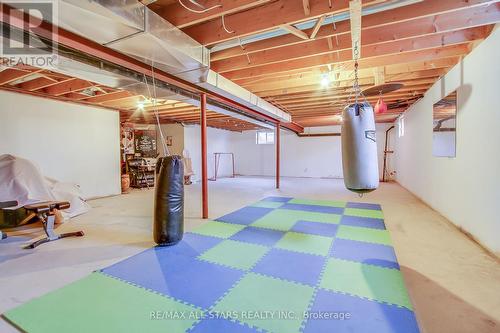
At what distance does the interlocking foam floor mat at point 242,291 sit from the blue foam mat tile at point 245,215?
819 mm

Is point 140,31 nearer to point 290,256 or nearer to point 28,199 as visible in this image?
point 290,256

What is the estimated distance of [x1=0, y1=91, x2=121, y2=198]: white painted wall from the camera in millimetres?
5000

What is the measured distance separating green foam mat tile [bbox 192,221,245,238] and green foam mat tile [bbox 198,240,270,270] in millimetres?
368

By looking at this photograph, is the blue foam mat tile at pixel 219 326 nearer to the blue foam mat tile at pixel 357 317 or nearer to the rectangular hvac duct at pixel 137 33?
the blue foam mat tile at pixel 357 317

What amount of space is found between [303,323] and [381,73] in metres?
4.31

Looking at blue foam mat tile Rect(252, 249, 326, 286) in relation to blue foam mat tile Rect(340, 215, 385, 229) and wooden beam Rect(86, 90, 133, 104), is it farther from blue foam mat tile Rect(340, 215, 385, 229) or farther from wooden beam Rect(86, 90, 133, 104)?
wooden beam Rect(86, 90, 133, 104)

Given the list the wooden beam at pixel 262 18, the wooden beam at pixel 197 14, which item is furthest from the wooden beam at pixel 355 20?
the wooden beam at pixel 197 14

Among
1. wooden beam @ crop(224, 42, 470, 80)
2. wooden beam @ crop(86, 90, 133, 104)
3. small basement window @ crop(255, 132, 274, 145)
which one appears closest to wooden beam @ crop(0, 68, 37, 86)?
wooden beam @ crop(86, 90, 133, 104)

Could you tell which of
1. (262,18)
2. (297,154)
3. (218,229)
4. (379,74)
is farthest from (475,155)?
(297,154)

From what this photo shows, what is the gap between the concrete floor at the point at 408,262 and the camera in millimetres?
1818

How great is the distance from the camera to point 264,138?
13375 mm

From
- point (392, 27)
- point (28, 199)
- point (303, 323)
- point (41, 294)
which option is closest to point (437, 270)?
point (303, 323)

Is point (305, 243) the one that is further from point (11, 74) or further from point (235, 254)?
point (11, 74)

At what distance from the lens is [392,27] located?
2.98m
